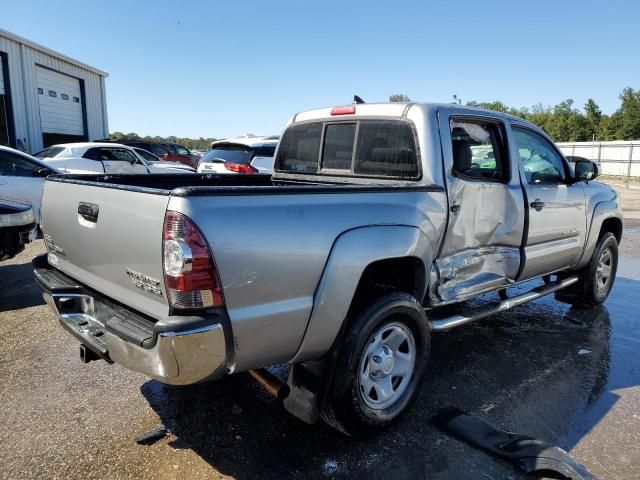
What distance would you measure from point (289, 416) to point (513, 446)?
1.41 m

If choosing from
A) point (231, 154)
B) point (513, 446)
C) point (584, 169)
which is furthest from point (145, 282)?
point (231, 154)

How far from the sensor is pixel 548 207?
438 centimetres

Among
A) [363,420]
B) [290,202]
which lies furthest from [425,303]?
[290,202]

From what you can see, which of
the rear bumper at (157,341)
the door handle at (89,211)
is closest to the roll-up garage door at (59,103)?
the door handle at (89,211)

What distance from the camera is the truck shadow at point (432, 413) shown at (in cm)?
271

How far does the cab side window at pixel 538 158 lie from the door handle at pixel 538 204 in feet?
0.55

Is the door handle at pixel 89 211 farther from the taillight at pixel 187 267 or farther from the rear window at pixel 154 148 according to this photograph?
the rear window at pixel 154 148

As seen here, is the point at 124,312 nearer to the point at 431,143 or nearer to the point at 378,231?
the point at 378,231

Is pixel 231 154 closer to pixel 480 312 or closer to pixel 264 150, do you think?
pixel 264 150

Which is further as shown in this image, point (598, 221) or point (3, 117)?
point (3, 117)

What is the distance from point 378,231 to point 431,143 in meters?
0.94

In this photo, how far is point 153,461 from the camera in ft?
8.86

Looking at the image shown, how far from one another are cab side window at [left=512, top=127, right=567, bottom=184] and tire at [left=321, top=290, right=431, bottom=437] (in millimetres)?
1990

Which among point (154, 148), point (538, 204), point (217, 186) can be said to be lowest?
point (538, 204)
